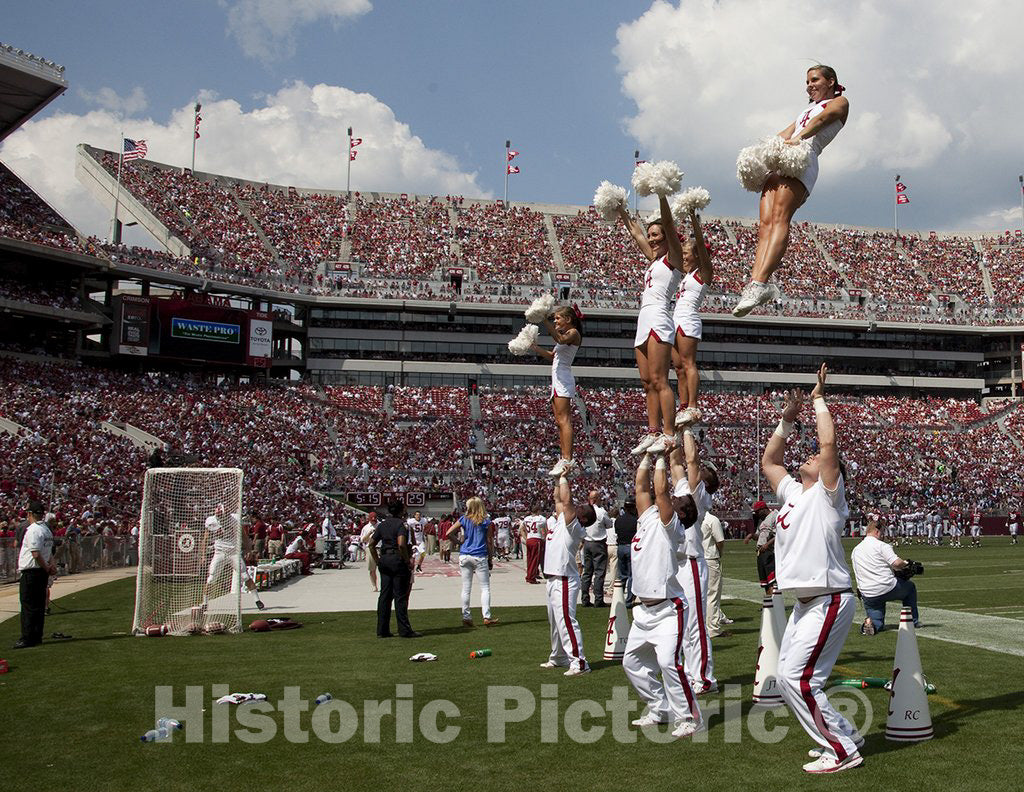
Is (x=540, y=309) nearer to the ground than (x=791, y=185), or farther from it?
farther from it

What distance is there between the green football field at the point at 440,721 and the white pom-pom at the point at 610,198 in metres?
4.60

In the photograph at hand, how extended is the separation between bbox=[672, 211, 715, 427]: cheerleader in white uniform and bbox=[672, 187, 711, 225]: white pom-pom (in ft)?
1.30

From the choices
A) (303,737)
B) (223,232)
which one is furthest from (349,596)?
(223,232)

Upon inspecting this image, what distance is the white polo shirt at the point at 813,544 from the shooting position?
5.94m

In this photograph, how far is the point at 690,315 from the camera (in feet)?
29.3

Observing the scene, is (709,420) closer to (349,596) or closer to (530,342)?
(349,596)

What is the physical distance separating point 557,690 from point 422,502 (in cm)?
3065

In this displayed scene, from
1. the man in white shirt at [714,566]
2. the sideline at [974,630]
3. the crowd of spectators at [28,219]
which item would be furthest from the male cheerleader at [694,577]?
the crowd of spectators at [28,219]

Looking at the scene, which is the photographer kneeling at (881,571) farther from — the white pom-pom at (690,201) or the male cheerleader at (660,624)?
the white pom-pom at (690,201)

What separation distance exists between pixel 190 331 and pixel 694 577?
4243cm

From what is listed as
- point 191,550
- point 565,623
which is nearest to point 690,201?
point 565,623

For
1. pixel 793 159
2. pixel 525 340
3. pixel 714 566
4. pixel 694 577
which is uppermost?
pixel 793 159

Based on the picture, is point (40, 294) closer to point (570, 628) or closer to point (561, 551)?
point (561, 551)

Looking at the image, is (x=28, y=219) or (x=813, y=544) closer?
(x=813, y=544)
